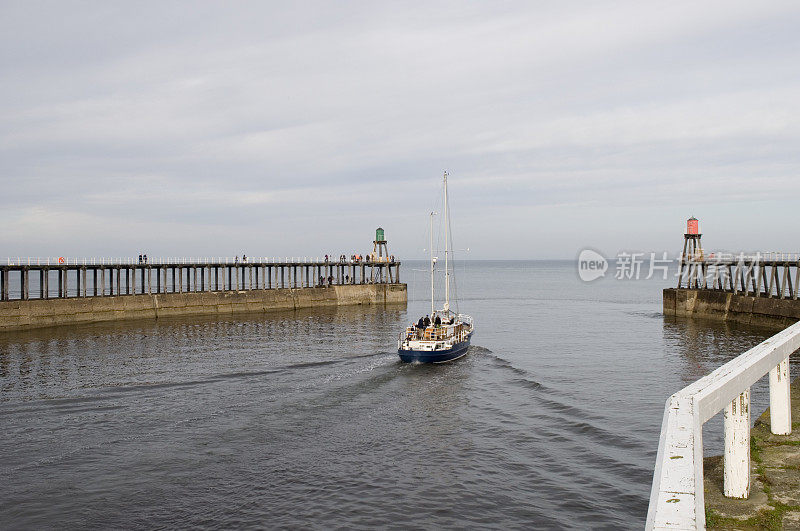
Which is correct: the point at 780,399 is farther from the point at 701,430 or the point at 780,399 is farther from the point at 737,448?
the point at 701,430

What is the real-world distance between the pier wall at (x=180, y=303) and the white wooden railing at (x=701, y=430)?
60888 millimetres

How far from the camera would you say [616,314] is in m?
78.9

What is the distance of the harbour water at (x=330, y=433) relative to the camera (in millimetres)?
17188

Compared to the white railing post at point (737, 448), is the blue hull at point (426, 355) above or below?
below

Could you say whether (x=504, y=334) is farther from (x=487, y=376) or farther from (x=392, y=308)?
(x=392, y=308)

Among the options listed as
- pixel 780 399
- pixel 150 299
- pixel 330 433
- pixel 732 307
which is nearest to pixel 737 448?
pixel 780 399

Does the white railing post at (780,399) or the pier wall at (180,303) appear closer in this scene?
the white railing post at (780,399)

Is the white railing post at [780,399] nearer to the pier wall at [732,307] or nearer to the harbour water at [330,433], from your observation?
the harbour water at [330,433]

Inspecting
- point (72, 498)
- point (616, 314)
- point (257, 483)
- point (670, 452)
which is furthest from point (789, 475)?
point (616, 314)

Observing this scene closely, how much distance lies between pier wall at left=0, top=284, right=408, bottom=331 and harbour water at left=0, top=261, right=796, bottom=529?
9.07m

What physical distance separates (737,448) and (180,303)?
67.5 meters

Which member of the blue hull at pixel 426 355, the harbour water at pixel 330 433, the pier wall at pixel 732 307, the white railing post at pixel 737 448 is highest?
the white railing post at pixel 737 448

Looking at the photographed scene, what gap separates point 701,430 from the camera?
21.3ft

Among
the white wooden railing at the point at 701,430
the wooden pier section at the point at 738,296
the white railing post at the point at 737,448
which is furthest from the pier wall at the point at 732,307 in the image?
the white railing post at the point at 737,448
